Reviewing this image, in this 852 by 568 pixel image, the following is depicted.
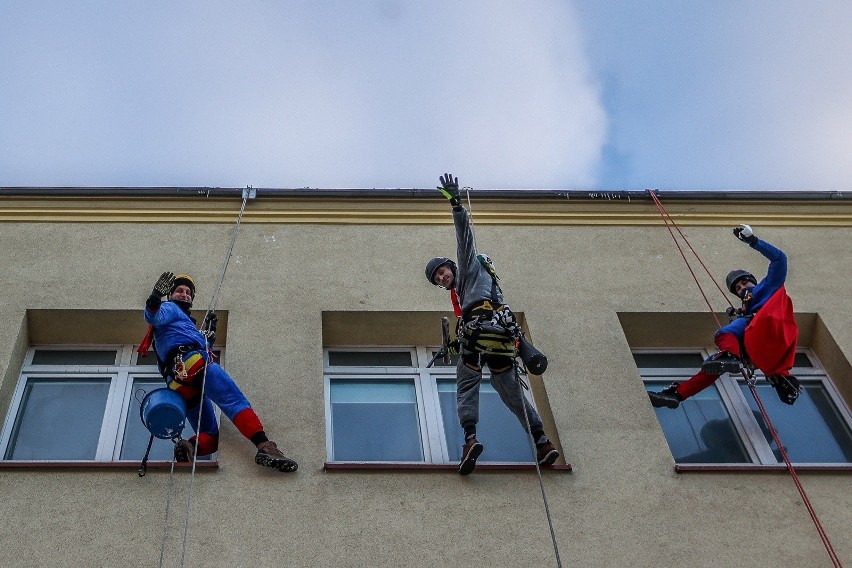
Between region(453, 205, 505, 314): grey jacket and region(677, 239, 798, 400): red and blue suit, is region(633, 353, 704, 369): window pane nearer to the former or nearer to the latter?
region(677, 239, 798, 400): red and blue suit

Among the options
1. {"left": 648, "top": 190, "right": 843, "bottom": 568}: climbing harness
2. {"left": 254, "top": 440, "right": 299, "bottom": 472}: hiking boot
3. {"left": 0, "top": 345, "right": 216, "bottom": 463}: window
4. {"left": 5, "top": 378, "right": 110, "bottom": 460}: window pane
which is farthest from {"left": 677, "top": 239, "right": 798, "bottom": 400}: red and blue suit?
{"left": 5, "top": 378, "right": 110, "bottom": 460}: window pane

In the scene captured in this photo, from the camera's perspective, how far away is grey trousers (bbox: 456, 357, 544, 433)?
24.3ft

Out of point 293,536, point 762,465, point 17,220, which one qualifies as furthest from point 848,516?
point 17,220

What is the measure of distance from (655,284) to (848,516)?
109 inches

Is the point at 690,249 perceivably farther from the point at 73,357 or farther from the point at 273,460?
the point at 73,357

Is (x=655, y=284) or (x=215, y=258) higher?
(x=215, y=258)

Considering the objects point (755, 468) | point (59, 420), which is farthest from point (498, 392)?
point (59, 420)

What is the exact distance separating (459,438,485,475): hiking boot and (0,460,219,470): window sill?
1.59 meters

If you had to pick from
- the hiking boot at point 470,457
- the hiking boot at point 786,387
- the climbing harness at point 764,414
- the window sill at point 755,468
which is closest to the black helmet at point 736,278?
the climbing harness at point 764,414

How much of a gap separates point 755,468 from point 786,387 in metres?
1.02

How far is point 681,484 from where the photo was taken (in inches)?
281

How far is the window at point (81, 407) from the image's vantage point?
7.55 metres

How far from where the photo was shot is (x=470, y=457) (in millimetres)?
6988

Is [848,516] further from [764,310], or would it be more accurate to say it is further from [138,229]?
[138,229]
